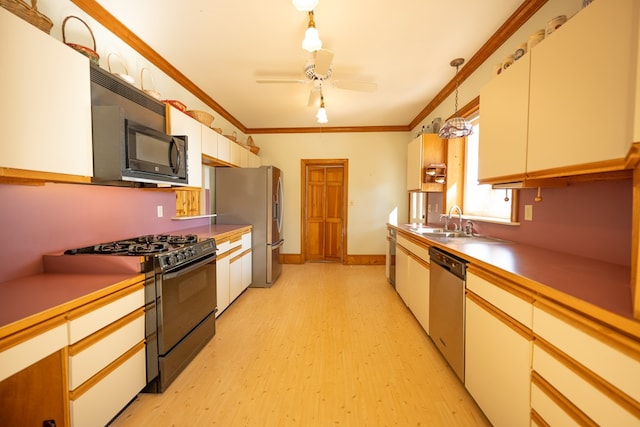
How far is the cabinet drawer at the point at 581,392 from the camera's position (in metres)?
0.75

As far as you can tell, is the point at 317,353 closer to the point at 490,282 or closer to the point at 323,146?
the point at 490,282

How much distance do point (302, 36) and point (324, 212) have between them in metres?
3.43

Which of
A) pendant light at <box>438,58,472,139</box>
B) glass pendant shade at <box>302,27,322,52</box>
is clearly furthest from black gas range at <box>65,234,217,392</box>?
pendant light at <box>438,58,472,139</box>

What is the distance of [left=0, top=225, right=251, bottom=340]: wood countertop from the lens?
0.95 meters

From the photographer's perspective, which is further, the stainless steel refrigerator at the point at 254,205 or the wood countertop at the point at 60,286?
the stainless steel refrigerator at the point at 254,205

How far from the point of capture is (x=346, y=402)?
1.61 m

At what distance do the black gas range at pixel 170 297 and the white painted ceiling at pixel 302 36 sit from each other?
1.76m

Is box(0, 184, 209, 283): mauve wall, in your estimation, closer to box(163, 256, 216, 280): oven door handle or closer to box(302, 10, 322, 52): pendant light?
box(163, 256, 216, 280): oven door handle

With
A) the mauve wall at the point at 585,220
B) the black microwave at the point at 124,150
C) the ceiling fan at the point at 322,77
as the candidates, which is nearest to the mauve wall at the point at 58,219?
the black microwave at the point at 124,150

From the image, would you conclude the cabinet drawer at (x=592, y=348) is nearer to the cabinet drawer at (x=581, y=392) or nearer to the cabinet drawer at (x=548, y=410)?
the cabinet drawer at (x=581, y=392)

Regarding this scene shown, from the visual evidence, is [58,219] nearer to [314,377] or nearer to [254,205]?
[314,377]

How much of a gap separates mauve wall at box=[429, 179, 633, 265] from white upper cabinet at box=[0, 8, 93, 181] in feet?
9.30

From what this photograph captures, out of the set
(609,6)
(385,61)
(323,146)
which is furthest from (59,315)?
(323,146)

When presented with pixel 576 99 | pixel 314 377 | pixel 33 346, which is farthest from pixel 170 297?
pixel 576 99
